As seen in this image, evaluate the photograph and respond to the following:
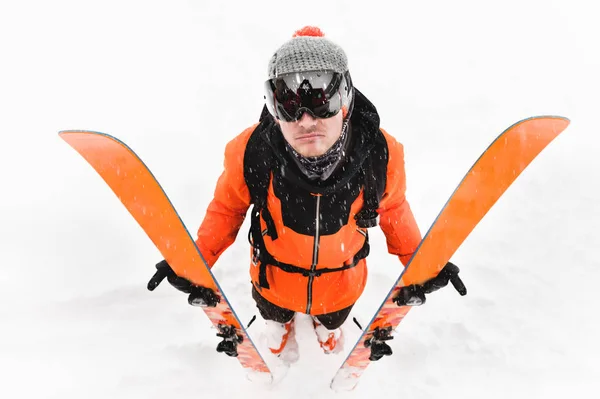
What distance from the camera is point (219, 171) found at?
4.46 metres

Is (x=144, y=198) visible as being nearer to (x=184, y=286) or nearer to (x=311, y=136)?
(x=184, y=286)

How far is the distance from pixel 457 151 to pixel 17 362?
4558 mm

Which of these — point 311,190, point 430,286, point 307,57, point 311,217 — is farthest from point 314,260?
point 307,57

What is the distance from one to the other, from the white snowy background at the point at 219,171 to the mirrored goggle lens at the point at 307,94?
2.13 m

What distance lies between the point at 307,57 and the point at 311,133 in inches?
11.2

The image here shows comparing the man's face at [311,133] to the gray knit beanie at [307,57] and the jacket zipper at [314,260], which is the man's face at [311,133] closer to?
the gray knit beanie at [307,57]

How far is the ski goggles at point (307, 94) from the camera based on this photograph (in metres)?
1.57

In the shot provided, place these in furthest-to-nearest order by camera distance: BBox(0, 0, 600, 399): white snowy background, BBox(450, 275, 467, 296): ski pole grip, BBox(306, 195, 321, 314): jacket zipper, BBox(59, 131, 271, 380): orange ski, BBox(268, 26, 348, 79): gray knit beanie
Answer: BBox(0, 0, 600, 399): white snowy background → BBox(450, 275, 467, 296): ski pole grip → BBox(306, 195, 321, 314): jacket zipper → BBox(59, 131, 271, 380): orange ski → BBox(268, 26, 348, 79): gray knit beanie

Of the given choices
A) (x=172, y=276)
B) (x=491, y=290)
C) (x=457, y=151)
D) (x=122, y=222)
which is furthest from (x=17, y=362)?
(x=457, y=151)

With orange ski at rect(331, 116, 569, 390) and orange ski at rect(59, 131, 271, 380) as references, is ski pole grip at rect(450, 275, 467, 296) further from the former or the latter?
orange ski at rect(59, 131, 271, 380)

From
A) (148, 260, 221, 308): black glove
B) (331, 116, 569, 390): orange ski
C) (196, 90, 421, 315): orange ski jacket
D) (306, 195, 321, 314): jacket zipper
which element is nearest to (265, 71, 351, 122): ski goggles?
(196, 90, 421, 315): orange ski jacket

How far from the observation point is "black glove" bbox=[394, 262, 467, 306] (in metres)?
2.09

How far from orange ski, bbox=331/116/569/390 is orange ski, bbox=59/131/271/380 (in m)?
1.07

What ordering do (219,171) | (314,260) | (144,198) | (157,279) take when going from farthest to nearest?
(219,171), (314,260), (157,279), (144,198)
